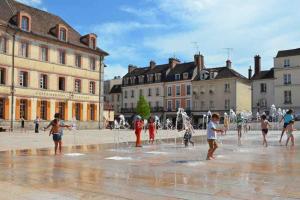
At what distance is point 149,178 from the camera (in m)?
9.16

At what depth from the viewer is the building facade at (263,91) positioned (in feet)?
213

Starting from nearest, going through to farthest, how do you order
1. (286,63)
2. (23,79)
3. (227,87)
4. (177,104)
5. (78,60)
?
1. (23,79)
2. (78,60)
3. (286,63)
4. (227,87)
5. (177,104)

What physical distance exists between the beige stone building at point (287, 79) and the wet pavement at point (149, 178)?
52240mm

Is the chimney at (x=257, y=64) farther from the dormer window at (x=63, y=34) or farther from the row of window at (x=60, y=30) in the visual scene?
the dormer window at (x=63, y=34)

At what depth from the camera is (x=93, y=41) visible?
51.6 metres

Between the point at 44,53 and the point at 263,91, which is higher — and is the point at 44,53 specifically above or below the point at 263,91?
above

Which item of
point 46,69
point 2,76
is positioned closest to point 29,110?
point 2,76

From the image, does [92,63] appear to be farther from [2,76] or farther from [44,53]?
[2,76]

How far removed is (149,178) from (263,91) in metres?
59.2

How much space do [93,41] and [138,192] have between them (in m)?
45.5

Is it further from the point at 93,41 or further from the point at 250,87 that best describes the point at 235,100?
the point at 93,41

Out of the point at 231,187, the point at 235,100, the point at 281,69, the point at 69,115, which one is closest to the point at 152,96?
the point at 235,100

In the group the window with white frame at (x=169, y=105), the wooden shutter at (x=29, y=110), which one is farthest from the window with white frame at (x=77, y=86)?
the window with white frame at (x=169, y=105)

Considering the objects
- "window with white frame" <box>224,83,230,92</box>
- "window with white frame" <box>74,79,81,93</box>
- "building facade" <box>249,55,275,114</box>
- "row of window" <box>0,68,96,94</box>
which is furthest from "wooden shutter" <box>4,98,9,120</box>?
"building facade" <box>249,55,275,114</box>
